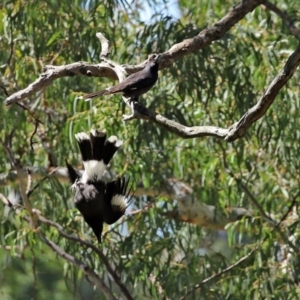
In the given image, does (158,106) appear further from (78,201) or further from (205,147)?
(78,201)

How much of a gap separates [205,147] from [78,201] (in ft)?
5.77

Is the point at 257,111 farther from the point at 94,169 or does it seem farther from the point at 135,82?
the point at 94,169

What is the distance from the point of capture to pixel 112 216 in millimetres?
3875

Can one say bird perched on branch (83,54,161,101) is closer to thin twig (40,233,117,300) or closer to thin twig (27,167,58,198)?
thin twig (27,167,58,198)

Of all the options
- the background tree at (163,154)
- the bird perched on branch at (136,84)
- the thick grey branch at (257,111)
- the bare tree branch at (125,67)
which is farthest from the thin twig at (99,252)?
the thick grey branch at (257,111)

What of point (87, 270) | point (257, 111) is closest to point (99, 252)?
point (87, 270)

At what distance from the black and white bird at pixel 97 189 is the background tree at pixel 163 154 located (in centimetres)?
80

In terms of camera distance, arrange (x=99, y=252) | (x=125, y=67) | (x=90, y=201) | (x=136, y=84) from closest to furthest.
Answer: (x=136, y=84), (x=125, y=67), (x=90, y=201), (x=99, y=252)

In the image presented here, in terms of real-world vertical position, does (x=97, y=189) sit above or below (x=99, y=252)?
below

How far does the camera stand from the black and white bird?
382 cm

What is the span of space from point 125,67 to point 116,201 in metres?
0.78

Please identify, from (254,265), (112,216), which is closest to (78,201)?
(112,216)

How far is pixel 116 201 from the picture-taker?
3.88 m

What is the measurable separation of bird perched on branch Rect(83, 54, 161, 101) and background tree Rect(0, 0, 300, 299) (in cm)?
135
